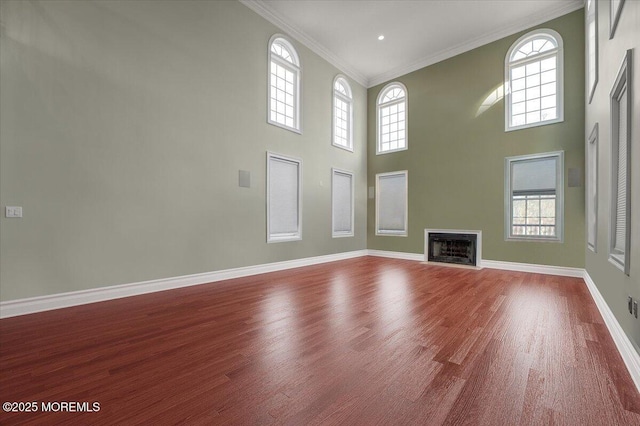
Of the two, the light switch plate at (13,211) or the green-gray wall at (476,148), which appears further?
the green-gray wall at (476,148)

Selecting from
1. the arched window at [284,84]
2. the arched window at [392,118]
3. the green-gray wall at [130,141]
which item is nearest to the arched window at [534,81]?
the arched window at [392,118]

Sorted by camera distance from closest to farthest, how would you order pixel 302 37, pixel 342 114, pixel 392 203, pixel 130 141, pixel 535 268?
pixel 130 141
pixel 535 268
pixel 302 37
pixel 342 114
pixel 392 203

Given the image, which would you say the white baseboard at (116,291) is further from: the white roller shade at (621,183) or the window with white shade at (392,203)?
the white roller shade at (621,183)

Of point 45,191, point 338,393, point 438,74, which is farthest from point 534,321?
point 438,74

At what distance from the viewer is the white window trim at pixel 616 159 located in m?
1.96

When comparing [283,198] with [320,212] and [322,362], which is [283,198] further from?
[322,362]

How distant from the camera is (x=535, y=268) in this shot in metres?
5.30

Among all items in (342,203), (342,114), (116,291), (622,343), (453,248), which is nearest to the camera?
(622,343)

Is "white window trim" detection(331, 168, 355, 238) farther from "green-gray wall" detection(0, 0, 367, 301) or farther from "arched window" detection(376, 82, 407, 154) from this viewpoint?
"green-gray wall" detection(0, 0, 367, 301)

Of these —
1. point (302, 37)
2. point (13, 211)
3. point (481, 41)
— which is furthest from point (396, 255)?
point (13, 211)

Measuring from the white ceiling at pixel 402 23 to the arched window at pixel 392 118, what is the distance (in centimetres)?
78

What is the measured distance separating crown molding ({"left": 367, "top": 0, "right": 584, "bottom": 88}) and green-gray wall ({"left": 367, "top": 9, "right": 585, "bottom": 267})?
0.35 feet

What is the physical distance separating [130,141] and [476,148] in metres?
6.46

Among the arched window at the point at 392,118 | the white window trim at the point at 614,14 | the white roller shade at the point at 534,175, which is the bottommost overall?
the white roller shade at the point at 534,175
